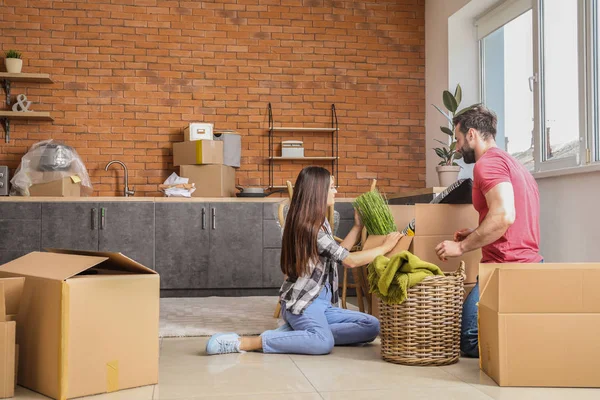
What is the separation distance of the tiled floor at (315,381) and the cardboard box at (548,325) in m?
0.06

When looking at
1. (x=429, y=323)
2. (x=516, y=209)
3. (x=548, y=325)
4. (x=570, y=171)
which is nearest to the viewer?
(x=548, y=325)

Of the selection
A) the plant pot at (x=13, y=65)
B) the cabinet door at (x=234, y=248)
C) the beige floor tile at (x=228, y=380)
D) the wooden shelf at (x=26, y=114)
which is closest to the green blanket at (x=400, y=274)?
the beige floor tile at (x=228, y=380)

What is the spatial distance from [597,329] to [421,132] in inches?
168

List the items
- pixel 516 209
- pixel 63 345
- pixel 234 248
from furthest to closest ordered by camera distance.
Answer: pixel 234 248 → pixel 516 209 → pixel 63 345

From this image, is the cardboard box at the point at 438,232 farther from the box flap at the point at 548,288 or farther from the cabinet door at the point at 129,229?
the cabinet door at the point at 129,229

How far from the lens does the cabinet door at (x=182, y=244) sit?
5.63m

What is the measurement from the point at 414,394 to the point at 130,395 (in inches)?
38.3

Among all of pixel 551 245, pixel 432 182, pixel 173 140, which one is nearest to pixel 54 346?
pixel 551 245

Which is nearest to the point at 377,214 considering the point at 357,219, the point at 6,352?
the point at 357,219

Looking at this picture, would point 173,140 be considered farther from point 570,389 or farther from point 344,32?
point 570,389

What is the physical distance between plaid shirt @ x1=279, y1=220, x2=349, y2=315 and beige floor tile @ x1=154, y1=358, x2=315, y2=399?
1.12ft

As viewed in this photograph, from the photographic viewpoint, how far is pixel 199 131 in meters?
5.87

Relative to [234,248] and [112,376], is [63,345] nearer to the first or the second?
[112,376]

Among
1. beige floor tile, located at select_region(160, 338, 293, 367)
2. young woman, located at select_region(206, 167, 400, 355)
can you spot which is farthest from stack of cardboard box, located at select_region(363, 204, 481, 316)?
beige floor tile, located at select_region(160, 338, 293, 367)
